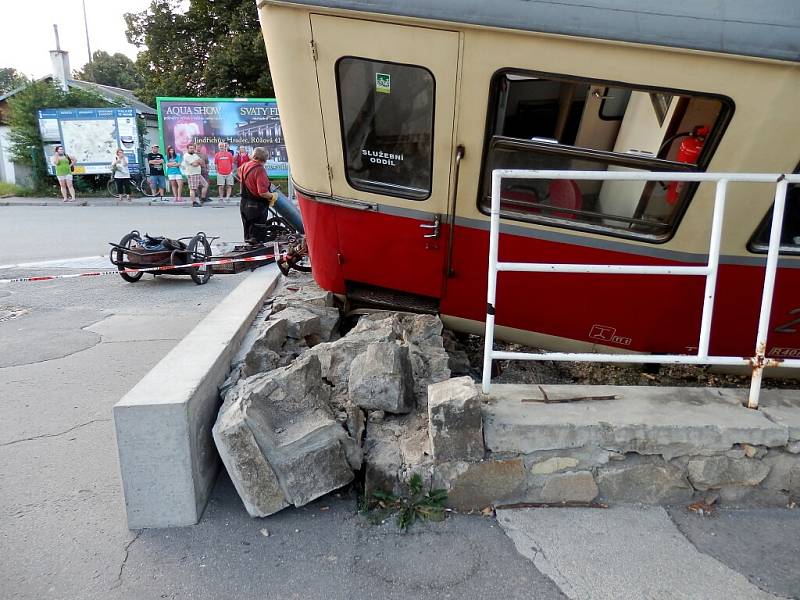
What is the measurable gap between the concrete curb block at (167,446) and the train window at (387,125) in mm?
1744

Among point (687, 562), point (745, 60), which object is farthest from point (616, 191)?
point (687, 562)

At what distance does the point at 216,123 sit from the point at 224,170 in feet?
5.60

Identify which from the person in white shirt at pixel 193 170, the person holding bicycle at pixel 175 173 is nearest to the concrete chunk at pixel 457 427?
the person in white shirt at pixel 193 170

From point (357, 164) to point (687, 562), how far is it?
9.84 feet

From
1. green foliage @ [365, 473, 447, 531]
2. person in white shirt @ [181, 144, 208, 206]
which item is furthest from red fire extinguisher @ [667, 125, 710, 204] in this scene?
person in white shirt @ [181, 144, 208, 206]

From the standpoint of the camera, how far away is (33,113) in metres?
21.5

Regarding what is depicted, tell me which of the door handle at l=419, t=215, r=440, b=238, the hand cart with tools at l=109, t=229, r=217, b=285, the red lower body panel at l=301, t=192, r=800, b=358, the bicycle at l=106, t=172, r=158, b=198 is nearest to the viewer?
the red lower body panel at l=301, t=192, r=800, b=358

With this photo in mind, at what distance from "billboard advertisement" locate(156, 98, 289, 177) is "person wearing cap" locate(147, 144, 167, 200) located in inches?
13.6

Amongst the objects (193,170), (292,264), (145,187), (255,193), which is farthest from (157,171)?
(292,264)

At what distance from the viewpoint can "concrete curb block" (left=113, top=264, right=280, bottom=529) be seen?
2.75 metres

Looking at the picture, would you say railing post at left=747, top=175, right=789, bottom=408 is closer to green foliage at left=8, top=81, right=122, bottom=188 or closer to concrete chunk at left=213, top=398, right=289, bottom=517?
concrete chunk at left=213, top=398, right=289, bottom=517

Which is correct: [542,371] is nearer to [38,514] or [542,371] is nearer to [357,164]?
[357,164]

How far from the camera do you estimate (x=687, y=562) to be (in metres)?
2.65

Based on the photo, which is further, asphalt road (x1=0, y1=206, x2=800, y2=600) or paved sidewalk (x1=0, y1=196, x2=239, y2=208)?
paved sidewalk (x1=0, y1=196, x2=239, y2=208)
